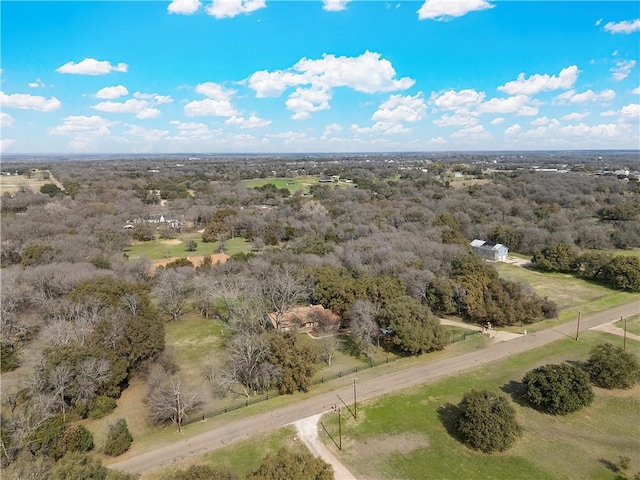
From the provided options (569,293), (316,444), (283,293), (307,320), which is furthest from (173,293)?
(569,293)

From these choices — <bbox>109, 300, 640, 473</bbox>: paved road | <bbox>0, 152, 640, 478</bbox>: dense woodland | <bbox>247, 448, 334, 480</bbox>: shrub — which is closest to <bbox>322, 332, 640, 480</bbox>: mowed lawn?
<bbox>109, 300, 640, 473</bbox>: paved road

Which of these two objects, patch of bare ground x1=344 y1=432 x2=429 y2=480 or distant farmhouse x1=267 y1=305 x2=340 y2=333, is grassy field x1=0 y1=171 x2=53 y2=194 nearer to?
distant farmhouse x1=267 y1=305 x2=340 y2=333

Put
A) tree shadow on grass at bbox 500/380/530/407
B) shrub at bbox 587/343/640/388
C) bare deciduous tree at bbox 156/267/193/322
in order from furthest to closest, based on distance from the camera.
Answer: bare deciduous tree at bbox 156/267/193/322 < shrub at bbox 587/343/640/388 < tree shadow on grass at bbox 500/380/530/407

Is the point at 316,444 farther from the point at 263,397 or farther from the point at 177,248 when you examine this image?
the point at 177,248

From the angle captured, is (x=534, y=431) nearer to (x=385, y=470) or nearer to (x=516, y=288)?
(x=385, y=470)

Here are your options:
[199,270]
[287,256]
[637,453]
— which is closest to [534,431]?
[637,453]

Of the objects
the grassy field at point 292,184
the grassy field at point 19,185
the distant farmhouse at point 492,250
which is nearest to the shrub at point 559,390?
the distant farmhouse at point 492,250
